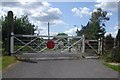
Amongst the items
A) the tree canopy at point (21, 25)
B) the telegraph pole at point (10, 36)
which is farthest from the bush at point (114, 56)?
the tree canopy at point (21, 25)

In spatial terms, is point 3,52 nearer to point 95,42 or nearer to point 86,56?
point 86,56

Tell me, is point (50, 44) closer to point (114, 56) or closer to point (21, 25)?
point (114, 56)

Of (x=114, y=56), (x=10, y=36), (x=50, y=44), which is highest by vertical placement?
(x=10, y=36)

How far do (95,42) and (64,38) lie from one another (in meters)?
2.62

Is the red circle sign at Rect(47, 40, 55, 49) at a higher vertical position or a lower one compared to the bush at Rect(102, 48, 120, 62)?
higher

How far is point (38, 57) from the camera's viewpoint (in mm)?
21172

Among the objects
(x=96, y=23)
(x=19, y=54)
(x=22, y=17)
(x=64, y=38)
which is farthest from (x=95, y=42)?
(x=96, y=23)

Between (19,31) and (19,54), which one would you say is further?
(19,31)

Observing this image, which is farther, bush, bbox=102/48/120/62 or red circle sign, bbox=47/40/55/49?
red circle sign, bbox=47/40/55/49

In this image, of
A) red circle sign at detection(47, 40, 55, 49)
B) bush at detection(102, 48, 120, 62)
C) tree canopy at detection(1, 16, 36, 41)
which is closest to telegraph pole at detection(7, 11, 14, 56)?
red circle sign at detection(47, 40, 55, 49)

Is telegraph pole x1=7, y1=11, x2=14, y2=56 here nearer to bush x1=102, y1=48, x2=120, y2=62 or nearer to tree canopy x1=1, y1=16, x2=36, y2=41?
bush x1=102, y1=48, x2=120, y2=62

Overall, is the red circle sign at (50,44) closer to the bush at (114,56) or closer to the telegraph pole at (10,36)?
the telegraph pole at (10,36)

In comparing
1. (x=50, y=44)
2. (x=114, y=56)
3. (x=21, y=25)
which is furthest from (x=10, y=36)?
(x=21, y=25)

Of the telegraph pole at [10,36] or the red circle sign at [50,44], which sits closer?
Answer: the telegraph pole at [10,36]
